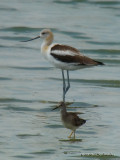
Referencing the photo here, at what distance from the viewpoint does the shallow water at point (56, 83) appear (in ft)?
29.6

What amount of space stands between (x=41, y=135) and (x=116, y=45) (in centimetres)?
824

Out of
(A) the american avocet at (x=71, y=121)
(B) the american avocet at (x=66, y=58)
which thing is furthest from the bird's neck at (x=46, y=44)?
(A) the american avocet at (x=71, y=121)

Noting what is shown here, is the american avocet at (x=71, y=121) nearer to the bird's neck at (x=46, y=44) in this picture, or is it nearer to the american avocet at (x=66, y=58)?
the american avocet at (x=66, y=58)

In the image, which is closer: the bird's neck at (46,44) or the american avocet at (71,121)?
the american avocet at (71,121)

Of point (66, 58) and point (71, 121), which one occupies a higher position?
point (71, 121)

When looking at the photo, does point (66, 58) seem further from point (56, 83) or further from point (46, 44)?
point (56, 83)

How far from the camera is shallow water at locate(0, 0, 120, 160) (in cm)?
901

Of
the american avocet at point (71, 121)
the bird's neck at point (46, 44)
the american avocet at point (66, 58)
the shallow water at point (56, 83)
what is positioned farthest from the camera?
the bird's neck at point (46, 44)

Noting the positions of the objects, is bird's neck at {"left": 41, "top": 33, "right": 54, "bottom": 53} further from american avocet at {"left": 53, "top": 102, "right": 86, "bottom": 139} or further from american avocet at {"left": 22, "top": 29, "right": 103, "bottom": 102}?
american avocet at {"left": 53, "top": 102, "right": 86, "bottom": 139}

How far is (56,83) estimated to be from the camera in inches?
526

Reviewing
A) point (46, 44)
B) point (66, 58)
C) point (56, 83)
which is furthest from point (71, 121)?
point (56, 83)

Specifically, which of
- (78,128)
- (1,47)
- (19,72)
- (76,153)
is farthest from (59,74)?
(76,153)

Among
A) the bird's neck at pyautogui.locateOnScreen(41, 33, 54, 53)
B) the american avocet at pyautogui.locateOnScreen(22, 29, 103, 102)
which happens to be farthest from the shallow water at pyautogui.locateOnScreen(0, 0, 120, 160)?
the bird's neck at pyautogui.locateOnScreen(41, 33, 54, 53)

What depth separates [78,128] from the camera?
32.6 feet
